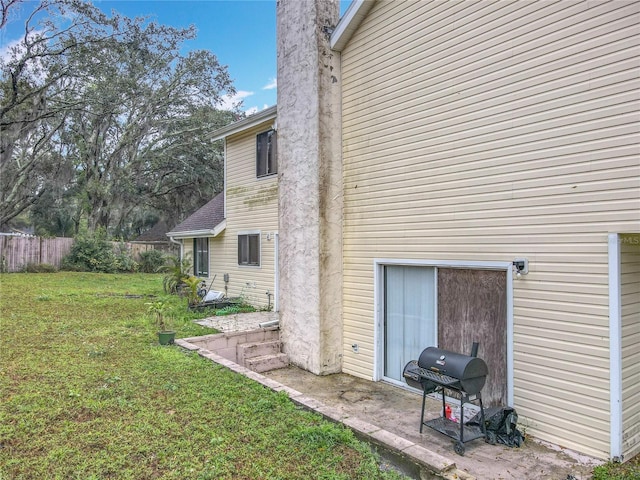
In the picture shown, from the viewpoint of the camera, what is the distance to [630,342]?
3932 millimetres

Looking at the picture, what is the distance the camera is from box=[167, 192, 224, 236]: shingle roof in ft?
43.1

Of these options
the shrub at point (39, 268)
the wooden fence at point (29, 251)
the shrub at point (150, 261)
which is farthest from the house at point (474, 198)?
the shrub at point (150, 261)

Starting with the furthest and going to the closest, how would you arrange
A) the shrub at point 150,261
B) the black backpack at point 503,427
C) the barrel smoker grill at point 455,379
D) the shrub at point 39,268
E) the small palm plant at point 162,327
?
1. the shrub at point 150,261
2. the shrub at point 39,268
3. the small palm plant at point 162,327
4. the black backpack at point 503,427
5. the barrel smoker grill at point 455,379

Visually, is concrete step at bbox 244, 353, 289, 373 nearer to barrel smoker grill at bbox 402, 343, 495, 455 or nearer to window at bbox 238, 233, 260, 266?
barrel smoker grill at bbox 402, 343, 495, 455

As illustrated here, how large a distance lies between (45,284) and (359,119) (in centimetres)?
1406

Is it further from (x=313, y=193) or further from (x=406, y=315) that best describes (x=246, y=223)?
→ (x=406, y=315)

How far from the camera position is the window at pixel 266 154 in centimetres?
1080

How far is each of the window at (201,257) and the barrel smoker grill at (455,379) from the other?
10.6 metres

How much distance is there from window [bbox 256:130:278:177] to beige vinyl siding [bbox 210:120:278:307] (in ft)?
0.58

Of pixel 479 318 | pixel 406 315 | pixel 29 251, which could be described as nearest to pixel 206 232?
pixel 406 315

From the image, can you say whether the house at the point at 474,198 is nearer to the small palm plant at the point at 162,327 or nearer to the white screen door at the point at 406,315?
the white screen door at the point at 406,315

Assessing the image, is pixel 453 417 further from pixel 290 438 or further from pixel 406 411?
pixel 290 438

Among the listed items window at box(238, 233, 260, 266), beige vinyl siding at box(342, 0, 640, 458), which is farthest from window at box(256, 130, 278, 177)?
beige vinyl siding at box(342, 0, 640, 458)

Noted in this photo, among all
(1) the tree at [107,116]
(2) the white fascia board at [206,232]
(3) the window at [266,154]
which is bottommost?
(2) the white fascia board at [206,232]
